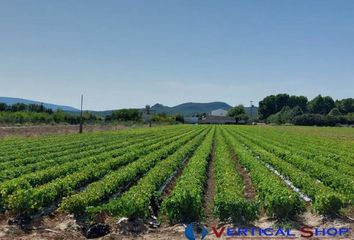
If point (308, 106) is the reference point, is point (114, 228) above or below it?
below

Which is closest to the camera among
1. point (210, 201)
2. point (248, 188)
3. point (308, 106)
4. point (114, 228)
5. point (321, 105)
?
point (114, 228)

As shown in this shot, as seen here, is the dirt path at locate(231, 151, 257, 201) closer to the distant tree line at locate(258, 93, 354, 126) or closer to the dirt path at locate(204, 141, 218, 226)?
the dirt path at locate(204, 141, 218, 226)

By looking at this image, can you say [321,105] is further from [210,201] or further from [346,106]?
[210,201]

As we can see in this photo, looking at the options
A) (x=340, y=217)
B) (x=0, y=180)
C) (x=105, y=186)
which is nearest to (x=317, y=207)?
(x=340, y=217)

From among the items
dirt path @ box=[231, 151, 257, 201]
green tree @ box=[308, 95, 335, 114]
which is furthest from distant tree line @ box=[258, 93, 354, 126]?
dirt path @ box=[231, 151, 257, 201]

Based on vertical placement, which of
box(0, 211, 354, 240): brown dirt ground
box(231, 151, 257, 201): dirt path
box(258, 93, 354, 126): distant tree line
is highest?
box(258, 93, 354, 126): distant tree line

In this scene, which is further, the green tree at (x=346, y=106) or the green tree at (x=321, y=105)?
the green tree at (x=321, y=105)

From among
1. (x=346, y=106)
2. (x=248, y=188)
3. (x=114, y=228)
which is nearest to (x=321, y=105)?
(x=346, y=106)

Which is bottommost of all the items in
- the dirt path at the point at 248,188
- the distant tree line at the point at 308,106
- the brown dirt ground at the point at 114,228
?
the brown dirt ground at the point at 114,228

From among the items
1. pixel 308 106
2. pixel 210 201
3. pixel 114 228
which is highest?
pixel 308 106

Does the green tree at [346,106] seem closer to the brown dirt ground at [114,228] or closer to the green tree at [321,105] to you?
the green tree at [321,105]

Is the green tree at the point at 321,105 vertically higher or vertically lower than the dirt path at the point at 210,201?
higher

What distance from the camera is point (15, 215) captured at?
1049 centimetres

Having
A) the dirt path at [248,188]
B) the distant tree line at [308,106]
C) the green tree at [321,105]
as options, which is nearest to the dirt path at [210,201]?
the dirt path at [248,188]
